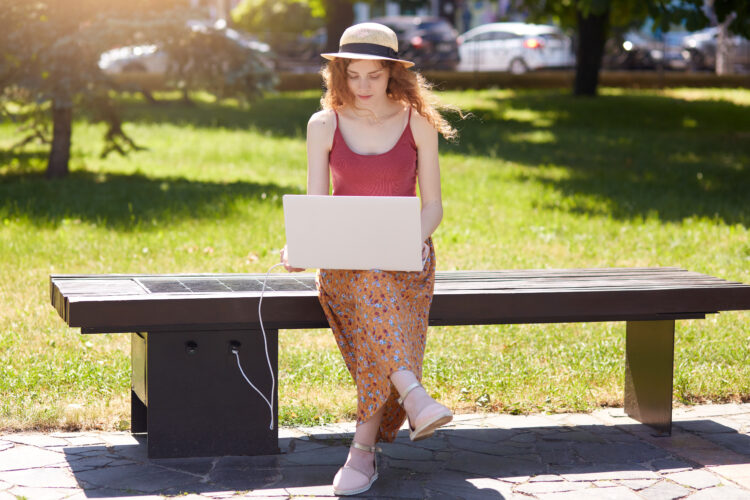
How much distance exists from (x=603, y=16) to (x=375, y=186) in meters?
17.9

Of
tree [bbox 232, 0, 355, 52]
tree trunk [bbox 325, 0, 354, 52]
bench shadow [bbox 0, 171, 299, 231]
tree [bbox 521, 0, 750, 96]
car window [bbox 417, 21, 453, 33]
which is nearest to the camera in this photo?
bench shadow [bbox 0, 171, 299, 231]

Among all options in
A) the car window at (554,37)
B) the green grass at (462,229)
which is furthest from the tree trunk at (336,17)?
the car window at (554,37)

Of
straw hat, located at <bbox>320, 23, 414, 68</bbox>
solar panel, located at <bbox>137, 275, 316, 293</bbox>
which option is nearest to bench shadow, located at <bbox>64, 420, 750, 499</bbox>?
solar panel, located at <bbox>137, 275, 316, 293</bbox>

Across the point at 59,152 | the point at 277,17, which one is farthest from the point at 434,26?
the point at 59,152

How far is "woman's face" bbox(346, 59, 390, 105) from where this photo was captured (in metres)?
4.32

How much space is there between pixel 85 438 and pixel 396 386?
59.7 inches

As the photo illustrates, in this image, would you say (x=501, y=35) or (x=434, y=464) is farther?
(x=501, y=35)

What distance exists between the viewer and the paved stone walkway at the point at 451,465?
13.1 ft

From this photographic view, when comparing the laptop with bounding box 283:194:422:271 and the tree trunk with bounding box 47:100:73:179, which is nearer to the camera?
the laptop with bounding box 283:194:422:271

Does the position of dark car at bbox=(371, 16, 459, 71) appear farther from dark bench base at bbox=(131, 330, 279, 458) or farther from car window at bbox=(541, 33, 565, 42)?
dark bench base at bbox=(131, 330, 279, 458)

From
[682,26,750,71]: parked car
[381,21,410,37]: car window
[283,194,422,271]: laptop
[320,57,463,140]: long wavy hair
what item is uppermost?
[381,21,410,37]: car window

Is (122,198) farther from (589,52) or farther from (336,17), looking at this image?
(336,17)

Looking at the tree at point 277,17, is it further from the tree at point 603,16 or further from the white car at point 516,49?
the tree at point 603,16

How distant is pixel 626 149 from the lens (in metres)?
15.2
